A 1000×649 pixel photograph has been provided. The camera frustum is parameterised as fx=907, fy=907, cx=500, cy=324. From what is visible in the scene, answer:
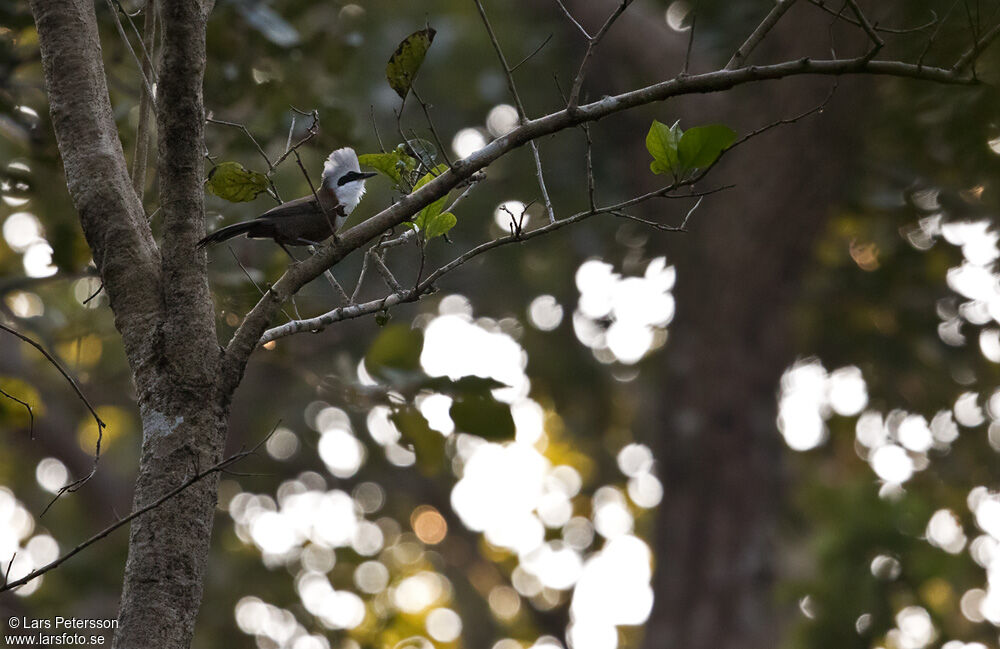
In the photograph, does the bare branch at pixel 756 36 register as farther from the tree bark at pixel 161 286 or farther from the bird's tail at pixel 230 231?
the bird's tail at pixel 230 231

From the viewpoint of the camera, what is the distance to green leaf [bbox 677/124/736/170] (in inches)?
72.2

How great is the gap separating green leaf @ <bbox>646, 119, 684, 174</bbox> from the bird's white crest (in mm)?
1620

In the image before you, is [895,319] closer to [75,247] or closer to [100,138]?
[75,247]

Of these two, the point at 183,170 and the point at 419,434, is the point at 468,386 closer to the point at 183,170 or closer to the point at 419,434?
the point at 419,434

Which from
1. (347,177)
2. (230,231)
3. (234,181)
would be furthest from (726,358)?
(234,181)

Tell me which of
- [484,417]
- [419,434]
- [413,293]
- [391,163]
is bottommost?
[419,434]

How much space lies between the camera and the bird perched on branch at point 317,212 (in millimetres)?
3121

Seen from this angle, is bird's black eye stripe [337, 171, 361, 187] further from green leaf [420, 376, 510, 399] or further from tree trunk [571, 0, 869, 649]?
tree trunk [571, 0, 869, 649]

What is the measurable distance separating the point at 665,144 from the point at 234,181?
37.5 inches

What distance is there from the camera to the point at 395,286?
2.15m

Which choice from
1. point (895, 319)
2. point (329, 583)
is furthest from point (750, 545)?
point (329, 583)

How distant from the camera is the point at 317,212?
320 cm

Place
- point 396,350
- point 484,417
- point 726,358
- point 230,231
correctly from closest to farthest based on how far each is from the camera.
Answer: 1. point 484,417
2. point 230,231
3. point 396,350
4. point 726,358

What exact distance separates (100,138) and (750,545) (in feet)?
21.1
